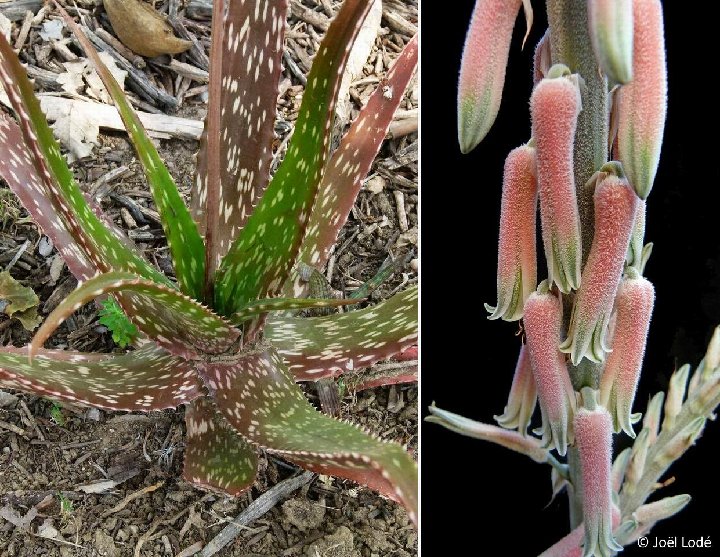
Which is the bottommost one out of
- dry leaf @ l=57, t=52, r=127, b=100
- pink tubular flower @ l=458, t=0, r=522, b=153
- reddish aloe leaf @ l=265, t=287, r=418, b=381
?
reddish aloe leaf @ l=265, t=287, r=418, b=381

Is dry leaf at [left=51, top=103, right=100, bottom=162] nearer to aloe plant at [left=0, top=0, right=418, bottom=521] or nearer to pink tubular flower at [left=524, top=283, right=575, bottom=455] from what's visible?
aloe plant at [left=0, top=0, right=418, bottom=521]

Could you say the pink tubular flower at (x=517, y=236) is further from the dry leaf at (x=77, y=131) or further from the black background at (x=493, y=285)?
the dry leaf at (x=77, y=131)

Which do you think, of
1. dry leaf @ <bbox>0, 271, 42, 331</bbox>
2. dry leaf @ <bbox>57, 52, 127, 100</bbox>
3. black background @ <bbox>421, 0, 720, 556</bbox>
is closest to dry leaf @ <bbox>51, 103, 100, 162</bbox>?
dry leaf @ <bbox>57, 52, 127, 100</bbox>

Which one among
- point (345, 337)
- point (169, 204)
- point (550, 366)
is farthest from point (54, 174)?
point (550, 366)

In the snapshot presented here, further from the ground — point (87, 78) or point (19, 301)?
point (87, 78)

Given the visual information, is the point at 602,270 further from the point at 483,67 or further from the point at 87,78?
the point at 87,78

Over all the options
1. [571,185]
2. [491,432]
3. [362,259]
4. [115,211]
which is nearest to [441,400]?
[491,432]
